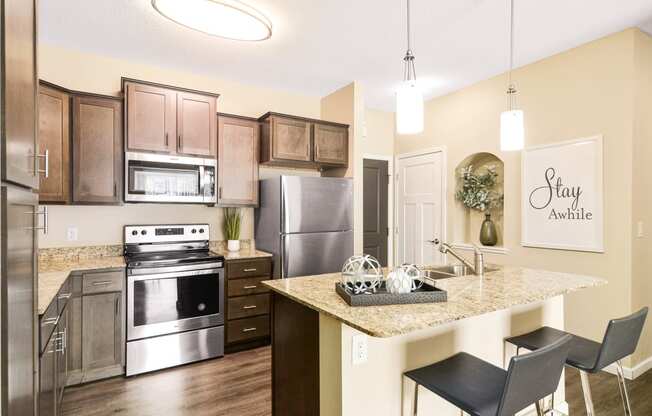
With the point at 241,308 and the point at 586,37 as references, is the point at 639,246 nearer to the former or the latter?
the point at 586,37

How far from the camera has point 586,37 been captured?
2.91 meters

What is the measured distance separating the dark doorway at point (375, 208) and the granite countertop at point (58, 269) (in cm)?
298

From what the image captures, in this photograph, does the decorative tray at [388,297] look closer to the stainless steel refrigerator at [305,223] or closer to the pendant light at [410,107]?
the pendant light at [410,107]

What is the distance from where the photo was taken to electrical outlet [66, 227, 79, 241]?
3.10 meters

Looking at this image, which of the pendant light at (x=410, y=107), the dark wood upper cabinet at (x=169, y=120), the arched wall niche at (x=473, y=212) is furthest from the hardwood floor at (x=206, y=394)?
the pendant light at (x=410, y=107)

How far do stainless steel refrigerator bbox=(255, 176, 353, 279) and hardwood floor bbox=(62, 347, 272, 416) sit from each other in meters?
0.95

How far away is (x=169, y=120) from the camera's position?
3174 mm

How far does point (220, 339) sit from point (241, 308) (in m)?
0.32

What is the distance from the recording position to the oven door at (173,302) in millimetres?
2814

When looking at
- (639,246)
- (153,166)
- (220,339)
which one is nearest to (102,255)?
(153,166)

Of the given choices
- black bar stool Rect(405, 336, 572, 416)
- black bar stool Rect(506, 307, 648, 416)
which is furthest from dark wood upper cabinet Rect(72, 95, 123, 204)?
black bar stool Rect(506, 307, 648, 416)

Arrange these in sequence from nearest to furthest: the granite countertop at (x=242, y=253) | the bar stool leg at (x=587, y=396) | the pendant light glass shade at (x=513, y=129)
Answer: the bar stool leg at (x=587, y=396)
the pendant light glass shade at (x=513, y=129)
the granite countertop at (x=242, y=253)

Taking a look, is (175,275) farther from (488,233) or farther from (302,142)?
(488,233)

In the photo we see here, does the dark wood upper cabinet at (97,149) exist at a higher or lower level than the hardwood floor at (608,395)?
higher
